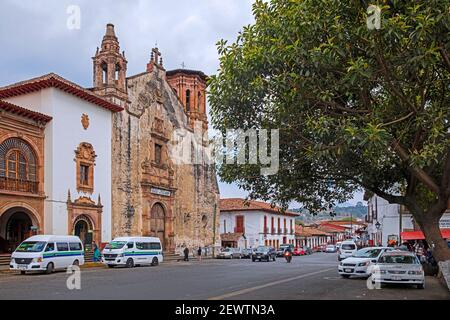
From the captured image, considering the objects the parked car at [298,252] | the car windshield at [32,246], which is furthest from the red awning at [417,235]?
the parked car at [298,252]

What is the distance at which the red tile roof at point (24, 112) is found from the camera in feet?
97.2

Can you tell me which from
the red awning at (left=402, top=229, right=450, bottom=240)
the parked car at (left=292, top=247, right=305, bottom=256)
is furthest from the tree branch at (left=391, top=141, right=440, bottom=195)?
the parked car at (left=292, top=247, right=305, bottom=256)

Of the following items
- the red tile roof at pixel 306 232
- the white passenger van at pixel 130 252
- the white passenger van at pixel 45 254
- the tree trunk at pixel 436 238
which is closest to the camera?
the tree trunk at pixel 436 238

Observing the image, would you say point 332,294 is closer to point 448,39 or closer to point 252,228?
point 448,39

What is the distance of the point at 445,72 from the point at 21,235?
27.4m

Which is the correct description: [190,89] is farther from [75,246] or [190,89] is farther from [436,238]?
[436,238]

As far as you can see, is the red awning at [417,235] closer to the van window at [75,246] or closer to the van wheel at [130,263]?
the van wheel at [130,263]

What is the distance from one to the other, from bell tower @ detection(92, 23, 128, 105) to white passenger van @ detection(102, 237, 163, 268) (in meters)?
10.9

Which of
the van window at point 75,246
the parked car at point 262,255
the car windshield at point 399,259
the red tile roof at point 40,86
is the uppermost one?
the red tile roof at point 40,86

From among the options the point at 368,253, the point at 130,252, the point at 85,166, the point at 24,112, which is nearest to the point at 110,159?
the point at 85,166

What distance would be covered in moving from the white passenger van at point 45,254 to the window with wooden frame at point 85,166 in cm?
663

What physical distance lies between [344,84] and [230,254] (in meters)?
41.7

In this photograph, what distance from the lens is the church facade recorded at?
32.4 meters
